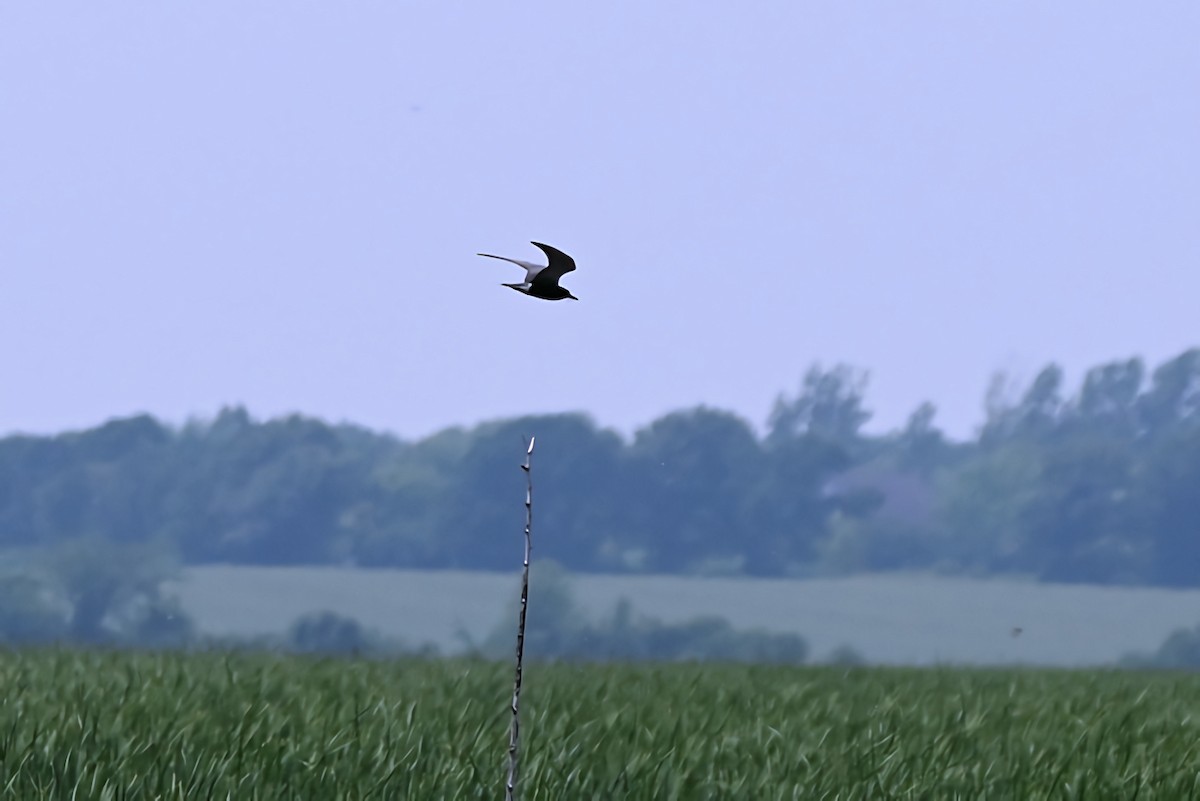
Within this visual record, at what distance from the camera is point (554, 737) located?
23.6 feet

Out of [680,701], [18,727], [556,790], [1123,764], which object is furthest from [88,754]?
[1123,764]

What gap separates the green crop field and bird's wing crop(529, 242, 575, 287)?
123 inches

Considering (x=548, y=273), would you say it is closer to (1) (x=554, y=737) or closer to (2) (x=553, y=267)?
(2) (x=553, y=267)

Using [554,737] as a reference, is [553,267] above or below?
above

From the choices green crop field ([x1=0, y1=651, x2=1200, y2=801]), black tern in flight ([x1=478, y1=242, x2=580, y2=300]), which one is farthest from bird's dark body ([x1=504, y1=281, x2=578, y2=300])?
green crop field ([x1=0, y1=651, x2=1200, y2=801])

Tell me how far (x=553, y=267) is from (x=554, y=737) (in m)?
4.24

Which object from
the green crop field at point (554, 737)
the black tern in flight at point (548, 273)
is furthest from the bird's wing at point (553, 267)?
the green crop field at point (554, 737)

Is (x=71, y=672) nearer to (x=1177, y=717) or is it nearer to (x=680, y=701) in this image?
(x=680, y=701)

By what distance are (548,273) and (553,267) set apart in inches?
0.8

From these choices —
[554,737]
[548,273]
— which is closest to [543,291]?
[548,273]

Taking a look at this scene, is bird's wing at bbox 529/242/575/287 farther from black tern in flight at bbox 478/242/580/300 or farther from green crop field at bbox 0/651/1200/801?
green crop field at bbox 0/651/1200/801

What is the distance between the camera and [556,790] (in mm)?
6250

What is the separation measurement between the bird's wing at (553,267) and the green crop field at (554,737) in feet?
10.3

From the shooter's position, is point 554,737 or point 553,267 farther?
point 554,737
